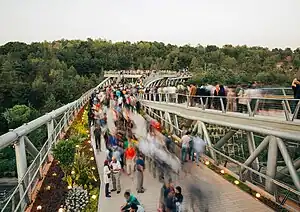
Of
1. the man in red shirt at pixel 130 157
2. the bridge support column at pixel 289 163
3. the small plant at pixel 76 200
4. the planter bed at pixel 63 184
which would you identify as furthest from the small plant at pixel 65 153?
the bridge support column at pixel 289 163

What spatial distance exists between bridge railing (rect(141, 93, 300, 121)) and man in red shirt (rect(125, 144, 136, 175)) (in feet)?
14.1

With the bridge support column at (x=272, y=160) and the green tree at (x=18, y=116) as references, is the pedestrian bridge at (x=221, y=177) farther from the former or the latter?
the green tree at (x=18, y=116)

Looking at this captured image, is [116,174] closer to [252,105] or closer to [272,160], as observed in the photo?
[272,160]

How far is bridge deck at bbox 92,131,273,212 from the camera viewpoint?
8.84 m

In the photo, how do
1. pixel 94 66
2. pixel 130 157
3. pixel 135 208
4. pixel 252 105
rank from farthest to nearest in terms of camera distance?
pixel 94 66 < pixel 252 105 < pixel 130 157 < pixel 135 208

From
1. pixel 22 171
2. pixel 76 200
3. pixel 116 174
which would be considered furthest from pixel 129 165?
pixel 22 171

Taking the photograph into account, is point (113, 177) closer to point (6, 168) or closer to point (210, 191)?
point (210, 191)

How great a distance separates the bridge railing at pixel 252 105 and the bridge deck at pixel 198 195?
2.70 m

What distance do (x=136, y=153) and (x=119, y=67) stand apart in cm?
10003

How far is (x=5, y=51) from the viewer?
11656 centimetres

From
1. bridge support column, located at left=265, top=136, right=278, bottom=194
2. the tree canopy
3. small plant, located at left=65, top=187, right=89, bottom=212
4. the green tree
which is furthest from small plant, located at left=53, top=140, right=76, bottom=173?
the tree canopy

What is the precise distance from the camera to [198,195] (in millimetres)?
8469

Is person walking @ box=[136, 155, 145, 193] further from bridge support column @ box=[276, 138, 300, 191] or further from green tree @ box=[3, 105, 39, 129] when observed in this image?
green tree @ box=[3, 105, 39, 129]

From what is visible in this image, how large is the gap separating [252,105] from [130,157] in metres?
4.64
